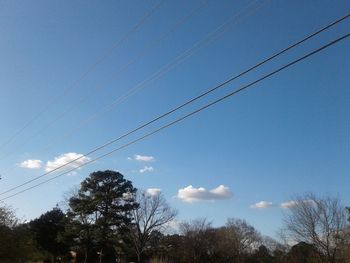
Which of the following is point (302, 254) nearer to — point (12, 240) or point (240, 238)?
point (240, 238)

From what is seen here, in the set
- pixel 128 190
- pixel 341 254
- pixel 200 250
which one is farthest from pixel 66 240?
pixel 341 254

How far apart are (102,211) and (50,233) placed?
33.1ft

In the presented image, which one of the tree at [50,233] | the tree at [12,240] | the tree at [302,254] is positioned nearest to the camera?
the tree at [12,240]

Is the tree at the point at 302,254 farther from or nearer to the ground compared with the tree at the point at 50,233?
nearer to the ground

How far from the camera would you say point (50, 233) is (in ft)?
209

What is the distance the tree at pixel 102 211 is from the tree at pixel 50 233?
4134mm

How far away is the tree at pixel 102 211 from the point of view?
58.4 m

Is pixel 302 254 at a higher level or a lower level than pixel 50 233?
lower

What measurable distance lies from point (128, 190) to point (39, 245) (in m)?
15.1

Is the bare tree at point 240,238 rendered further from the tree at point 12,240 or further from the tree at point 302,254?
the tree at point 12,240

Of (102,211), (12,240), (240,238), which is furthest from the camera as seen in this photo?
(240,238)

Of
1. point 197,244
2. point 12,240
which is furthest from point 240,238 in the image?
point 12,240

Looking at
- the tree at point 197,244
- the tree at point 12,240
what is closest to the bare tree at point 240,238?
the tree at point 197,244

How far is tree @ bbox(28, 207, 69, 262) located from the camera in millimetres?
62844
